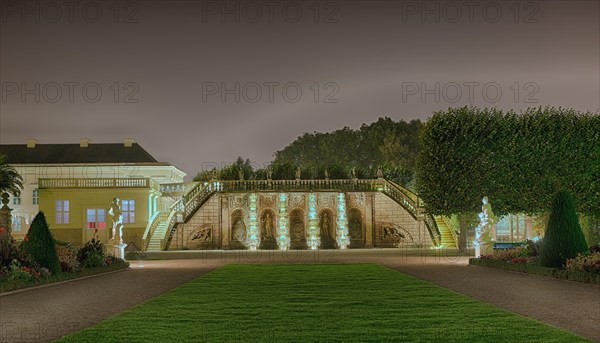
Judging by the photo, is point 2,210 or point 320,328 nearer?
point 320,328

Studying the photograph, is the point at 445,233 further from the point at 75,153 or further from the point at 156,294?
the point at 75,153

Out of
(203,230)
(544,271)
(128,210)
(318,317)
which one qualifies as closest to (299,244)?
(203,230)

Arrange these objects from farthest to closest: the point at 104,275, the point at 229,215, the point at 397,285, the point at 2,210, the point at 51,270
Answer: the point at 229,215
the point at 2,210
the point at 104,275
the point at 51,270
the point at 397,285

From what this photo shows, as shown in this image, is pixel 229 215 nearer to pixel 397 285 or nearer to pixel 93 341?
pixel 397 285

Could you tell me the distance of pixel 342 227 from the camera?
177ft

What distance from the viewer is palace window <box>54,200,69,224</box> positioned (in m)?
55.3

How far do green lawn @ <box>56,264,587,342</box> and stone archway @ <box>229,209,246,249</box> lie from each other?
33.8 metres

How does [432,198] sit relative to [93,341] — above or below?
above

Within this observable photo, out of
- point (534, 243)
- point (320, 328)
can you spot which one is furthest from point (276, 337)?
point (534, 243)

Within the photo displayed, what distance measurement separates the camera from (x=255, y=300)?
16672 millimetres

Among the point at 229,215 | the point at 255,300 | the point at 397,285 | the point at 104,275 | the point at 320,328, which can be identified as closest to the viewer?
the point at 320,328

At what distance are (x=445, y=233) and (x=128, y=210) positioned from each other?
81.0 ft

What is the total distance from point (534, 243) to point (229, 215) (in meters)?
30.1

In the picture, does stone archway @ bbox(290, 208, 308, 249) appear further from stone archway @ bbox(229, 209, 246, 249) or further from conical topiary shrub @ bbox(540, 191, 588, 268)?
conical topiary shrub @ bbox(540, 191, 588, 268)
